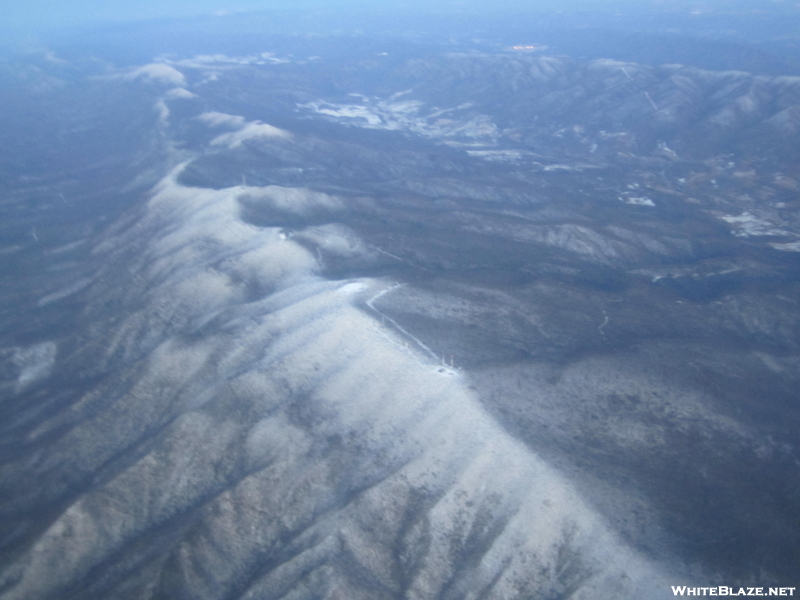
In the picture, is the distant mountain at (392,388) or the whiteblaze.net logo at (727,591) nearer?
the whiteblaze.net logo at (727,591)

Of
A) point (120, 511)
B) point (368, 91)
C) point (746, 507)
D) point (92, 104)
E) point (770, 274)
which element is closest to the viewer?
point (746, 507)

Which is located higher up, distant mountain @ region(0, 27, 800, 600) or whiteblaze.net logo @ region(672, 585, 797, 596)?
whiteblaze.net logo @ region(672, 585, 797, 596)

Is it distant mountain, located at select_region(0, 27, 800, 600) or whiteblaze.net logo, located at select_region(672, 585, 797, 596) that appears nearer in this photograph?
whiteblaze.net logo, located at select_region(672, 585, 797, 596)

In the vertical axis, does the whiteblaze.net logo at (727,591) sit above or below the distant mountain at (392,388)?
above

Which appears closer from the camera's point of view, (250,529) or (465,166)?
(250,529)

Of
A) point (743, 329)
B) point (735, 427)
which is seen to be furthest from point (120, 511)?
point (743, 329)

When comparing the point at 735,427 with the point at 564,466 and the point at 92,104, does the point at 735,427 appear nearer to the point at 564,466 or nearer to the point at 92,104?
the point at 564,466

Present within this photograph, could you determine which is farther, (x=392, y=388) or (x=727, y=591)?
(x=392, y=388)

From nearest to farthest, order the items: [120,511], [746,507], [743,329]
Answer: [746,507] → [120,511] → [743,329]
